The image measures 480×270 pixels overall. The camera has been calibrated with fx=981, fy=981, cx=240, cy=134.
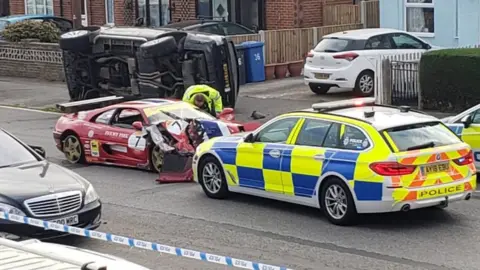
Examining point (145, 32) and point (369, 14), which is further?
point (369, 14)

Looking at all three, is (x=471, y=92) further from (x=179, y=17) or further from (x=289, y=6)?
(x=179, y=17)

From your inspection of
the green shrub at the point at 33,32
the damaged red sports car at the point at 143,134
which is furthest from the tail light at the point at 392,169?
the green shrub at the point at 33,32

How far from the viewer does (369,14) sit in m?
30.0

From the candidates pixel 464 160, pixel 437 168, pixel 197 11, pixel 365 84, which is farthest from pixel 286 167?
pixel 197 11

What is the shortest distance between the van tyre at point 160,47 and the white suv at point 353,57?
3.72 meters

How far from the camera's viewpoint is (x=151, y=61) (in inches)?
846

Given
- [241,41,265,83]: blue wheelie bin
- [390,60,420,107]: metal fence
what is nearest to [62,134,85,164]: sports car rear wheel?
[390,60,420,107]: metal fence

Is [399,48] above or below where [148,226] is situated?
above

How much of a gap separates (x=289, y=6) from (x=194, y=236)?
18.5 meters

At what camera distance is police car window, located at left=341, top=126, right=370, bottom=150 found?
37.8 feet

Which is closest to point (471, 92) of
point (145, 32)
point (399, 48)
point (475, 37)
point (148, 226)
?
point (399, 48)

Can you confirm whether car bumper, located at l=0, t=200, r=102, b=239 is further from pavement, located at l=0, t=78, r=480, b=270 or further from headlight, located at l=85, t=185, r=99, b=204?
pavement, located at l=0, t=78, r=480, b=270

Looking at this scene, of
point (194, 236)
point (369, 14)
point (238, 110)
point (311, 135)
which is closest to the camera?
point (194, 236)

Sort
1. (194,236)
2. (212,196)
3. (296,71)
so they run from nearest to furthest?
(194,236) < (212,196) < (296,71)
